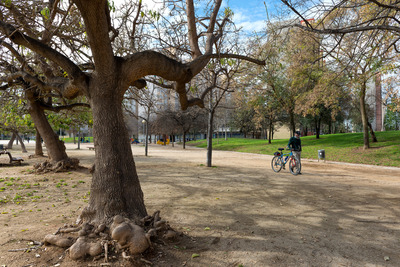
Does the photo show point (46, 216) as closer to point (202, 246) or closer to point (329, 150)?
point (202, 246)

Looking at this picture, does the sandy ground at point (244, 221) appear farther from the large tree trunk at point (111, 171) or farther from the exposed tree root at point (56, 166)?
the exposed tree root at point (56, 166)

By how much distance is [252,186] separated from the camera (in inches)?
322

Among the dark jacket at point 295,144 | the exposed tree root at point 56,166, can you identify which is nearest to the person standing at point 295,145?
the dark jacket at point 295,144

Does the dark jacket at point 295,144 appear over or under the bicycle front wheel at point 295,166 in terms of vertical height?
over

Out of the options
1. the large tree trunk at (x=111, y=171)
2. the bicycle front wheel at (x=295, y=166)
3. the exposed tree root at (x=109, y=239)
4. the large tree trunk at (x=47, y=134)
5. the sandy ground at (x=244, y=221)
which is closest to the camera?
the exposed tree root at (x=109, y=239)

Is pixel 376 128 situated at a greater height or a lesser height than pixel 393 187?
greater

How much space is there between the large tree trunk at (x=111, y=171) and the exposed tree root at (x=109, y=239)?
0.25 meters

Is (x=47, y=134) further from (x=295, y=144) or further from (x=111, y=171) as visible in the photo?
(x=295, y=144)

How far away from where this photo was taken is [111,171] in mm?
3785

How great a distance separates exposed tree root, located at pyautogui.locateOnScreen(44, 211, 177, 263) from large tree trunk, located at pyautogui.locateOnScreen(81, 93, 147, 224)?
10.0 inches

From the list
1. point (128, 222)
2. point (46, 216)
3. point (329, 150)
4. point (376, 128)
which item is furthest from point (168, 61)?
point (376, 128)

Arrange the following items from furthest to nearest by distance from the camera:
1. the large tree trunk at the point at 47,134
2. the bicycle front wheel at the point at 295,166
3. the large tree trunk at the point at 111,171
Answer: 1. the large tree trunk at the point at 47,134
2. the bicycle front wheel at the point at 295,166
3. the large tree trunk at the point at 111,171

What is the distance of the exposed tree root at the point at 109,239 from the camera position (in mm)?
3016

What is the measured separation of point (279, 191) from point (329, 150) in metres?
15.1
